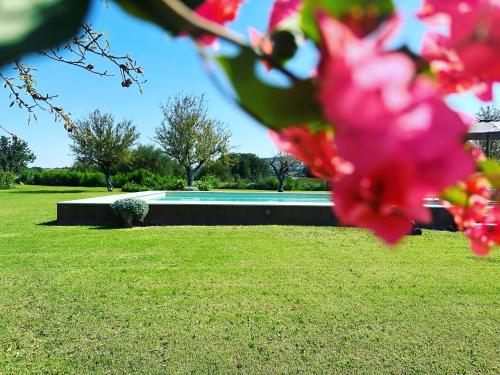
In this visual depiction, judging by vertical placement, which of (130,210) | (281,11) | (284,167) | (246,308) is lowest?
(246,308)

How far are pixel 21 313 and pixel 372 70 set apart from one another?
5.43 metres

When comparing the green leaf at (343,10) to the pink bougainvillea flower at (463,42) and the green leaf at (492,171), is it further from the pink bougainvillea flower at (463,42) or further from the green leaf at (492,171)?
the green leaf at (492,171)

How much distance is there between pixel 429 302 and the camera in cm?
518

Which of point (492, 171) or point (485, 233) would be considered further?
point (485, 233)

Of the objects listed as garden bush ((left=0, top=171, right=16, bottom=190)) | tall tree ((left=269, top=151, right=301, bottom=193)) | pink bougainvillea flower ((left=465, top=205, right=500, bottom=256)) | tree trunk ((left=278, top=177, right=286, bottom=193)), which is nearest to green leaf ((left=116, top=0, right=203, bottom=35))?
pink bougainvillea flower ((left=465, top=205, right=500, bottom=256))

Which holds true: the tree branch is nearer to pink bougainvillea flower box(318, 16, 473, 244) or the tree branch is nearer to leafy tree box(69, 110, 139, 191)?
pink bougainvillea flower box(318, 16, 473, 244)

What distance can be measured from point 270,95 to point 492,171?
0.76 ft

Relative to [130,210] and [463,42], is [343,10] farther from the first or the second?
[130,210]

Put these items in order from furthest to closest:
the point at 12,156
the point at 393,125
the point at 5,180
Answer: the point at 12,156
the point at 5,180
the point at 393,125

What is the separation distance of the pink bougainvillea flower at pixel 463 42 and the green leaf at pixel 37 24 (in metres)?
0.22

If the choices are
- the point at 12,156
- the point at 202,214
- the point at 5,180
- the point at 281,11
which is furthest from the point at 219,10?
the point at 12,156

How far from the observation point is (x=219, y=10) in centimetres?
40

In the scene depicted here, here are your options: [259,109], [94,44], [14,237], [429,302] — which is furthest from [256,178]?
[259,109]

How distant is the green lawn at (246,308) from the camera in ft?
12.7
